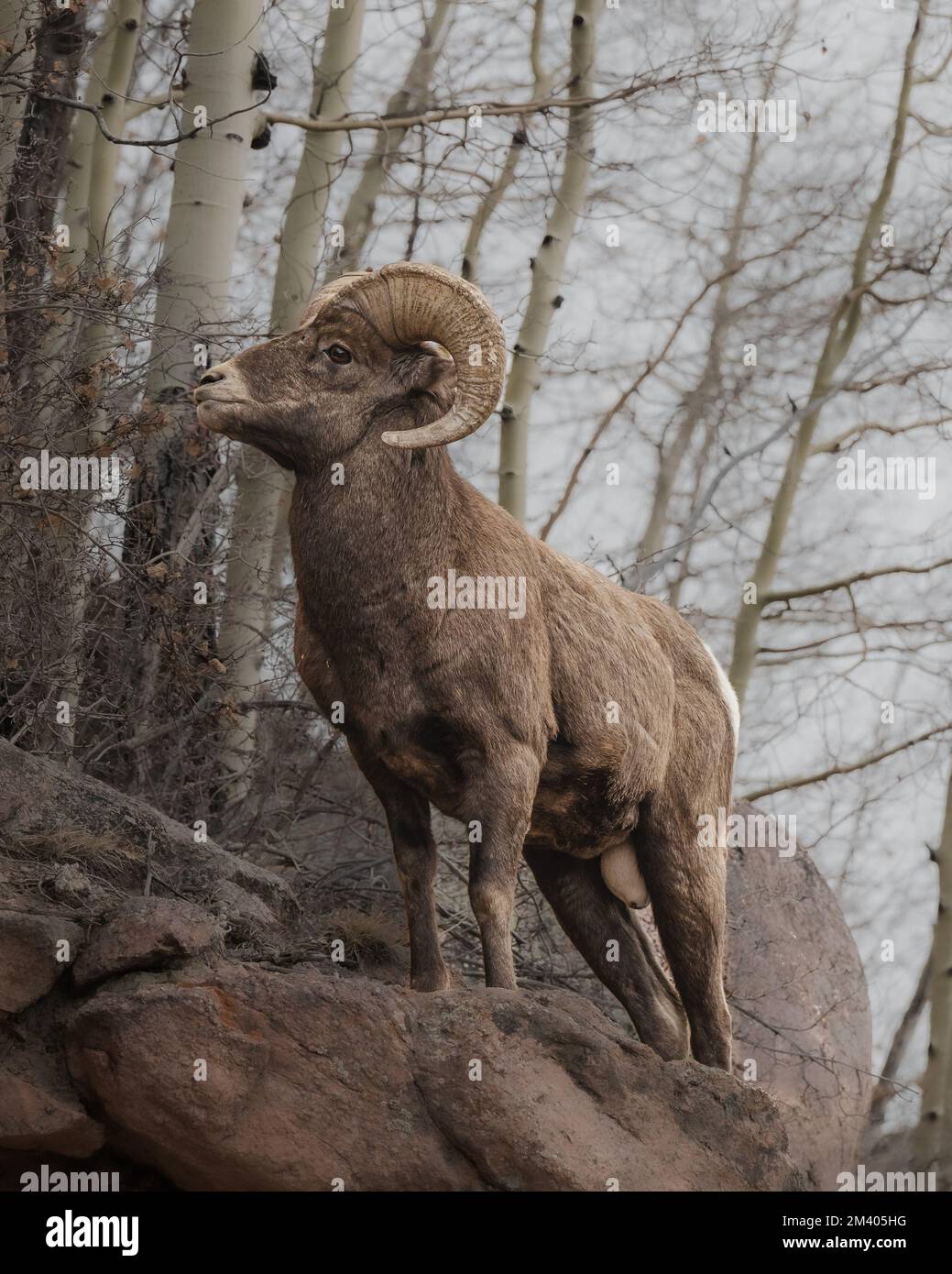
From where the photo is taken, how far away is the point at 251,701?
422 inches

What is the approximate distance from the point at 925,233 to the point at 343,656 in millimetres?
11172

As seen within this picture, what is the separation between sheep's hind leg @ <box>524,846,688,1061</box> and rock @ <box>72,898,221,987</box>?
5.35 feet

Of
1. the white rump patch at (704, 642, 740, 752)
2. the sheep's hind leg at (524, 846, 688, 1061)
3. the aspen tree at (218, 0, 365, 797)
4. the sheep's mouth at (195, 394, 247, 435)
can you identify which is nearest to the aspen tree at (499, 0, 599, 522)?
the aspen tree at (218, 0, 365, 797)

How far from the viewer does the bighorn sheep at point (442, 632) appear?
5.96 metres

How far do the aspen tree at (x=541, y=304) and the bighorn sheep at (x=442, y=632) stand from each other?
5.28m

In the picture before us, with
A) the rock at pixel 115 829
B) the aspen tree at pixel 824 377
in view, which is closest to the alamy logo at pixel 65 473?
the rock at pixel 115 829

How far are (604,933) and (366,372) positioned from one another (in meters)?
2.56

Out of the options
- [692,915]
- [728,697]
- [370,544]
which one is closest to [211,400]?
[370,544]

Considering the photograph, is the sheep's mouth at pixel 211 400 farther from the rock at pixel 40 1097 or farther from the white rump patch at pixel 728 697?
the white rump patch at pixel 728 697

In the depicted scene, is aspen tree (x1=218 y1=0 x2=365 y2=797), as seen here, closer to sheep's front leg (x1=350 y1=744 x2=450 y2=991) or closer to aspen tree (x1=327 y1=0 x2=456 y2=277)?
aspen tree (x1=327 y1=0 x2=456 y2=277)

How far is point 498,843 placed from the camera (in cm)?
592

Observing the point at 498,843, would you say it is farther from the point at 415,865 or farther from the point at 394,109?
the point at 394,109
